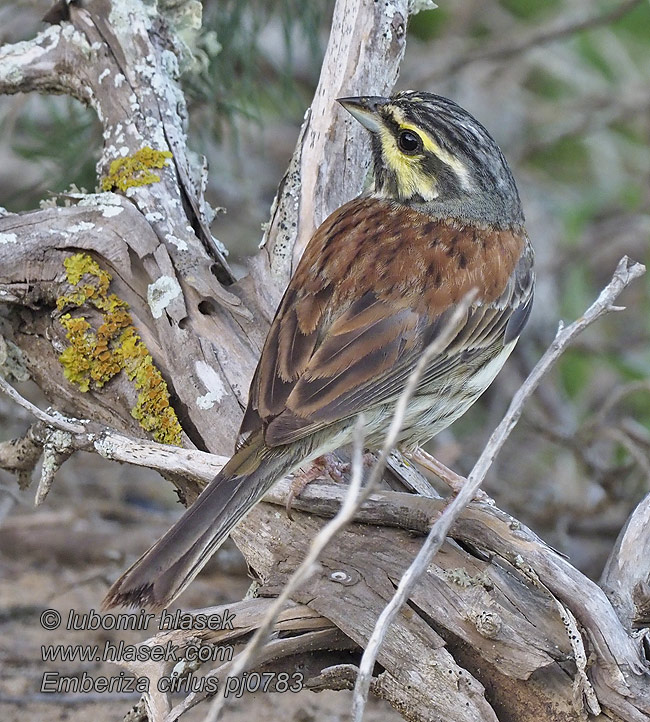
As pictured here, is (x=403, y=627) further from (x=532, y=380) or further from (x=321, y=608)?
(x=532, y=380)

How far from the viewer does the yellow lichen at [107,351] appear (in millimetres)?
3252

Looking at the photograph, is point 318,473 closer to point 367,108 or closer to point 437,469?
point 437,469

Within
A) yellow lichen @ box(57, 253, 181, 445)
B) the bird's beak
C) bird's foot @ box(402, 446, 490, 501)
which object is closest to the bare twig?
yellow lichen @ box(57, 253, 181, 445)

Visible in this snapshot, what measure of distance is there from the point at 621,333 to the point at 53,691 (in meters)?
5.15

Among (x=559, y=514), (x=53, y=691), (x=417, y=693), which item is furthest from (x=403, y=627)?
(x=559, y=514)

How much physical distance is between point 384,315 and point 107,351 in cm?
93

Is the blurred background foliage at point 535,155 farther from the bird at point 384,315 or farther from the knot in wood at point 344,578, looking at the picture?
the knot in wood at point 344,578

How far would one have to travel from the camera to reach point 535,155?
7.90m

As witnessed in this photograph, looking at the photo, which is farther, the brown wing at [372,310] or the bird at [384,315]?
the brown wing at [372,310]

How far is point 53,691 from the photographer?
3.60 meters

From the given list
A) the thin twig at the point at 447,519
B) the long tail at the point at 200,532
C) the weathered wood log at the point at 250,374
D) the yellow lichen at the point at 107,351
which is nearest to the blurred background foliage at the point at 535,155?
the weathered wood log at the point at 250,374

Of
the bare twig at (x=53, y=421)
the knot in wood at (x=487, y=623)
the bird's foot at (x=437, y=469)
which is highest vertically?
the bird's foot at (x=437, y=469)

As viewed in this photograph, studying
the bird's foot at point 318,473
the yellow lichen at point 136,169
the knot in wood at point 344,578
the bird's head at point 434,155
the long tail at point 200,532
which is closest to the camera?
the long tail at point 200,532

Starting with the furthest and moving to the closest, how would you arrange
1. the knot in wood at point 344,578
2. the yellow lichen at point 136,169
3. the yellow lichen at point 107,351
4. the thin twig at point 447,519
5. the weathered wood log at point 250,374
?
1. the yellow lichen at point 136,169
2. the yellow lichen at point 107,351
3. the knot in wood at point 344,578
4. the weathered wood log at point 250,374
5. the thin twig at point 447,519
